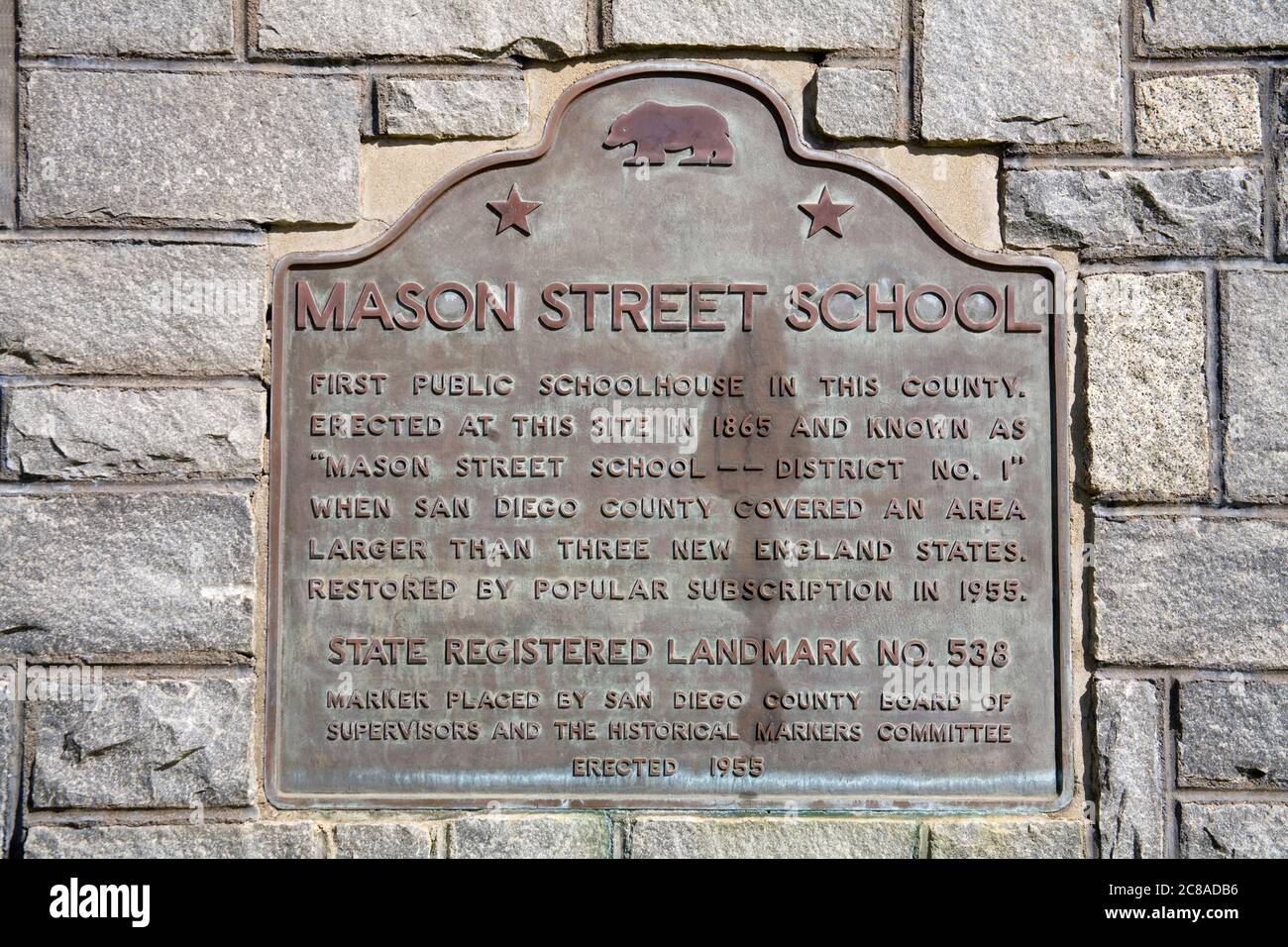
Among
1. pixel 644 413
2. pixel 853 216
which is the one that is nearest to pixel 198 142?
pixel 644 413

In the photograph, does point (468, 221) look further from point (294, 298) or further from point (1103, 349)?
point (1103, 349)

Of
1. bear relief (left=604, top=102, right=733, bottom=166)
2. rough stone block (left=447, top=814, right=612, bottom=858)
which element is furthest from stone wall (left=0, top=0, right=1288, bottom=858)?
bear relief (left=604, top=102, right=733, bottom=166)

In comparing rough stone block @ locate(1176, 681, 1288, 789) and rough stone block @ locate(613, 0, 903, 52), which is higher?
rough stone block @ locate(613, 0, 903, 52)

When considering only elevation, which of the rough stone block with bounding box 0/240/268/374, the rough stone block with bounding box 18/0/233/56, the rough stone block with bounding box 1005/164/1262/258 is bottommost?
the rough stone block with bounding box 0/240/268/374

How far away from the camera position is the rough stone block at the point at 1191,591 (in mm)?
3180

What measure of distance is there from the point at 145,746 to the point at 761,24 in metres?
2.62

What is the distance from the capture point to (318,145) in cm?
328

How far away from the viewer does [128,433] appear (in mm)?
3213

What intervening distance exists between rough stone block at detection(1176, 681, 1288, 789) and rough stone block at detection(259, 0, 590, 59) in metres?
2.52

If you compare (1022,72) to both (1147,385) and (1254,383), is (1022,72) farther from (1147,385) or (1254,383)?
(1254,383)

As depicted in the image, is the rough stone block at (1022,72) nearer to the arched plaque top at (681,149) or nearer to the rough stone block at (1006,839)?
the arched plaque top at (681,149)

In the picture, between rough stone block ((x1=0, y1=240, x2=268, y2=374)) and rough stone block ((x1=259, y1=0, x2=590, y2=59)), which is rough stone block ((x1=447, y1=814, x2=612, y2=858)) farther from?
rough stone block ((x1=259, y1=0, x2=590, y2=59))

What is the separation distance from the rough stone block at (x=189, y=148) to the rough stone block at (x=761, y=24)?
0.84m

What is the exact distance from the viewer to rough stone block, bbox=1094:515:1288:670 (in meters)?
A: 3.18
